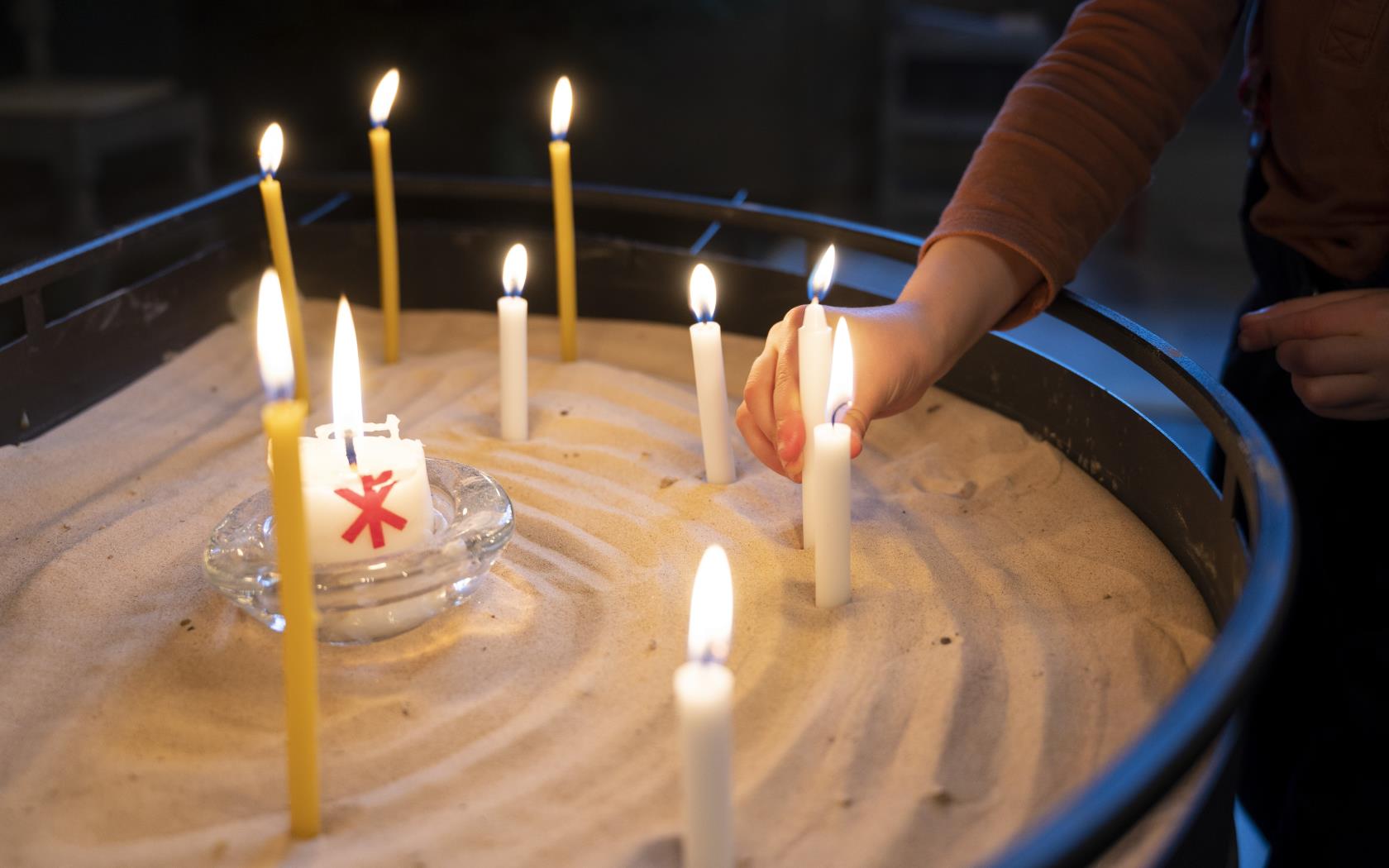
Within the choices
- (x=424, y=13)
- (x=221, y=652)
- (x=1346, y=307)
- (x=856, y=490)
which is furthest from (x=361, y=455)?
(x=424, y=13)

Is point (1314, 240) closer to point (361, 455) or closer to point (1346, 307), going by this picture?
point (1346, 307)

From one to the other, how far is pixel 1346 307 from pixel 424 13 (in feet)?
12.2

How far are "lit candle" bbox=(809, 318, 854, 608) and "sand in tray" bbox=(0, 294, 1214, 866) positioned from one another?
3cm

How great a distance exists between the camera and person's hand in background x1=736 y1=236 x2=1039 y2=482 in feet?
3.70

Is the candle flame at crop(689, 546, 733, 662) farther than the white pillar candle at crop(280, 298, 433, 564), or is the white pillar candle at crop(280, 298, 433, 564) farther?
the white pillar candle at crop(280, 298, 433, 564)

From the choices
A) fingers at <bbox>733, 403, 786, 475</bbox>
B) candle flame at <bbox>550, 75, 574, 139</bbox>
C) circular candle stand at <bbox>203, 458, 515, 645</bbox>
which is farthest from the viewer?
candle flame at <bbox>550, 75, 574, 139</bbox>

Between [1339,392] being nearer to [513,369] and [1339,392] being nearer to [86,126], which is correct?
[513,369]

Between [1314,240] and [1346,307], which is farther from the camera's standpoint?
[1314,240]

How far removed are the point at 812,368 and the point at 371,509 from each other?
0.39 meters

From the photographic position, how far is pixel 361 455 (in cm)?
103

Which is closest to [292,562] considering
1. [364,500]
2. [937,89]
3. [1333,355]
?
[364,500]

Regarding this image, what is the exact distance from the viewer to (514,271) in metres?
1.45

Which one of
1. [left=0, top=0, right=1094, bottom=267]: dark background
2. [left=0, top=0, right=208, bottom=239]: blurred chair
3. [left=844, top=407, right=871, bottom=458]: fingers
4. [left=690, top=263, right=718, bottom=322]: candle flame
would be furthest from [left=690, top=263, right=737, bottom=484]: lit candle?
[left=0, top=0, right=1094, bottom=267]: dark background

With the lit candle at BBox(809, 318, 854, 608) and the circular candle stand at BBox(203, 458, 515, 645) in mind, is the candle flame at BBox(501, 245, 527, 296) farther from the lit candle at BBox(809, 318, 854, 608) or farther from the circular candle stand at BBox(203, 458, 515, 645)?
the lit candle at BBox(809, 318, 854, 608)
